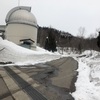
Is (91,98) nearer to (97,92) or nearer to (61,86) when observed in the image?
(97,92)

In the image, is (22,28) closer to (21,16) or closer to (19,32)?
(19,32)

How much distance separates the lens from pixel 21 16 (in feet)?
155

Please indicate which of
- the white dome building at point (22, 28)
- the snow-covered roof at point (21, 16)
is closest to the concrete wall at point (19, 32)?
the white dome building at point (22, 28)

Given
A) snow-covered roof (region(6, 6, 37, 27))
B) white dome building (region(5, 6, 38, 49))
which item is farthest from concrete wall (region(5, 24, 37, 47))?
snow-covered roof (region(6, 6, 37, 27))

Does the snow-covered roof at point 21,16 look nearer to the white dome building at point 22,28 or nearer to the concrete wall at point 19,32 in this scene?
the white dome building at point 22,28

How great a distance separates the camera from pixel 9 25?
1908 inches

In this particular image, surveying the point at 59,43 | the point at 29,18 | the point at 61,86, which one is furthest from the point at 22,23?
the point at 59,43

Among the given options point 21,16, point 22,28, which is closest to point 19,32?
point 22,28

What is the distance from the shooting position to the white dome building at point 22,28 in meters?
46.9

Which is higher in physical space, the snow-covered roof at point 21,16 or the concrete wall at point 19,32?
the snow-covered roof at point 21,16

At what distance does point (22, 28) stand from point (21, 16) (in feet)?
8.48

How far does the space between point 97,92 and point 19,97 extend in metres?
3.23

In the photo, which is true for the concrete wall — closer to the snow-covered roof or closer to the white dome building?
the white dome building

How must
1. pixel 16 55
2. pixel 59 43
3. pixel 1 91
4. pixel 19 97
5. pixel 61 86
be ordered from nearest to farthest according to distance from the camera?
1. pixel 19 97
2. pixel 1 91
3. pixel 61 86
4. pixel 16 55
5. pixel 59 43
